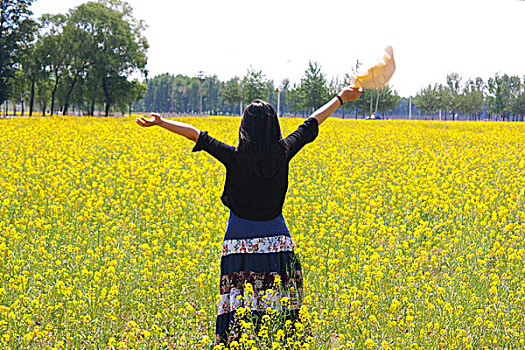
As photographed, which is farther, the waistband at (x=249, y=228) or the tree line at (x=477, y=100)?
the tree line at (x=477, y=100)

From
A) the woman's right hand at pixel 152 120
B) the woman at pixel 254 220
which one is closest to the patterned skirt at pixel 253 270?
the woman at pixel 254 220

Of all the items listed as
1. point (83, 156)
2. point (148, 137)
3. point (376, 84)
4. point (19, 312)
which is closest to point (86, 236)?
point (19, 312)

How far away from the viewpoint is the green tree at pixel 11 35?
40344 millimetres

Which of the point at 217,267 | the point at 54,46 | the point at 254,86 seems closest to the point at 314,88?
the point at 254,86

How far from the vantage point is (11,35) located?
40.7 metres

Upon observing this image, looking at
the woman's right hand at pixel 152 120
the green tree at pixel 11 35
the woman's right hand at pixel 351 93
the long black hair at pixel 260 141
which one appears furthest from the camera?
the green tree at pixel 11 35

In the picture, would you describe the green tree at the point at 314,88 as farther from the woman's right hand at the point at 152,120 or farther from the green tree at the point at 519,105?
the woman's right hand at the point at 152,120

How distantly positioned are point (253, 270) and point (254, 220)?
1.00 ft

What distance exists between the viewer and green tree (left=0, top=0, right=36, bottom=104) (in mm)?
40344

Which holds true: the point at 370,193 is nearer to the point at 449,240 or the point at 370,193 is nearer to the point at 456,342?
the point at 449,240

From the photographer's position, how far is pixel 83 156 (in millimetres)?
10664

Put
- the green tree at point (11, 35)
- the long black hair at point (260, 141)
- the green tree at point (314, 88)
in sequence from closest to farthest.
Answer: the long black hair at point (260, 141)
the green tree at point (11, 35)
the green tree at point (314, 88)

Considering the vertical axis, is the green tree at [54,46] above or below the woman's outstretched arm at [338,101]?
above

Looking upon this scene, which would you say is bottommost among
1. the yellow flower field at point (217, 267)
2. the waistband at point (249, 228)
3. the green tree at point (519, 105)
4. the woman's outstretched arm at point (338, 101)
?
the yellow flower field at point (217, 267)
